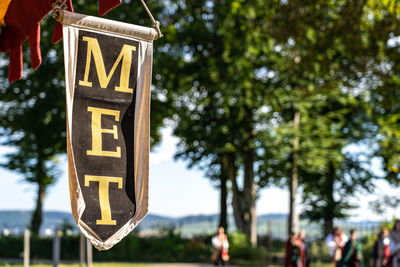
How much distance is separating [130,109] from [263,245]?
2458 centimetres

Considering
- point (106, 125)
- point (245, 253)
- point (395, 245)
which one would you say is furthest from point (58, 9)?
point (245, 253)

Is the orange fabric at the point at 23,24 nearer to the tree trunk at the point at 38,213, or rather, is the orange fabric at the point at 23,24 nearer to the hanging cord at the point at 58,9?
the hanging cord at the point at 58,9

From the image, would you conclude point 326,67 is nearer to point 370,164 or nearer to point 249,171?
point 249,171

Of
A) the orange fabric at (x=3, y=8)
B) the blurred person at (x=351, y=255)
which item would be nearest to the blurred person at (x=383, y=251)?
the blurred person at (x=351, y=255)

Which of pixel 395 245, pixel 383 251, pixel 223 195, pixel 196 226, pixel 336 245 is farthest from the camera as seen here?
pixel 196 226

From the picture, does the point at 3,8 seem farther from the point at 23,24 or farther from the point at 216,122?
the point at 216,122

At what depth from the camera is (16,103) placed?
88.5 feet

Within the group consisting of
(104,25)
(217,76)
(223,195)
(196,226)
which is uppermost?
(217,76)

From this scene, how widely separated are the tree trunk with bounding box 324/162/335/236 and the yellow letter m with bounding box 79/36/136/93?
29.1 meters

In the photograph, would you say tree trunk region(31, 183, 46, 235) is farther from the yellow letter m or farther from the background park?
the yellow letter m

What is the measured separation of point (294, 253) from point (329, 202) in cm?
1682

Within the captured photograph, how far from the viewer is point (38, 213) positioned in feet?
99.7


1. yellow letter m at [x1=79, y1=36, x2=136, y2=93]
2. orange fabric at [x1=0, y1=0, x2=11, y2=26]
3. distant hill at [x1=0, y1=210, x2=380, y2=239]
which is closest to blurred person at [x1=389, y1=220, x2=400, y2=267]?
distant hill at [x1=0, y1=210, x2=380, y2=239]

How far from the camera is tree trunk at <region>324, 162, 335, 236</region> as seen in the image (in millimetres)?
33219
